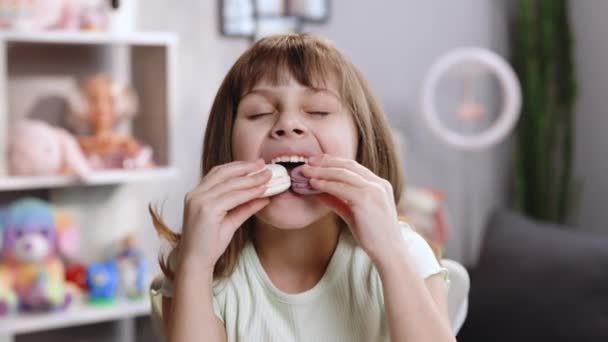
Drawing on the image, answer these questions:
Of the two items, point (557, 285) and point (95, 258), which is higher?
point (557, 285)

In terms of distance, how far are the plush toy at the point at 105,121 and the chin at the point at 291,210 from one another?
141 cm

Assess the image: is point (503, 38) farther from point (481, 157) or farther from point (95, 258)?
point (95, 258)

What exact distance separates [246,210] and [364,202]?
160mm

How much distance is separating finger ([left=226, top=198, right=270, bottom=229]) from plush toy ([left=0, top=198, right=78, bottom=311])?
134 cm

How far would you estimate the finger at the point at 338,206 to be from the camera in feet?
3.52

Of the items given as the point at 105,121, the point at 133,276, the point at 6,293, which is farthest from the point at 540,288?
the point at 6,293

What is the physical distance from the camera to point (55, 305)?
2293 millimetres

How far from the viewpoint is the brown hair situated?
3.63 feet

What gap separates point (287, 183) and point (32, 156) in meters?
1.39

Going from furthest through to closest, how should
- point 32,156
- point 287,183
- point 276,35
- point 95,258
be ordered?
point 95,258
point 32,156
point 276,35
point 287,183

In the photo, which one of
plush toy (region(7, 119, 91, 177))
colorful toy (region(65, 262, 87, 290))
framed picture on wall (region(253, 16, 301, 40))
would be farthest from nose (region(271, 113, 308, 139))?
framed picture on wall (region(253, 16, 301, 40))

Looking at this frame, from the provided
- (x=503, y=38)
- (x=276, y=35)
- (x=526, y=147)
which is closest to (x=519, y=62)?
(x=503, y=38)

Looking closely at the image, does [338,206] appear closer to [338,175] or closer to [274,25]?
[338,175]

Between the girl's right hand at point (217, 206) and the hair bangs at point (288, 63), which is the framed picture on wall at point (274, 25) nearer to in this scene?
the hair bangs at point (288, 63)
